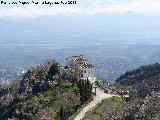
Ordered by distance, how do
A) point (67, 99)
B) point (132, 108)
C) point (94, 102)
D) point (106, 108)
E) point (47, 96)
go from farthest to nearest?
point (47, 96)
point (67, 99)
point (94, 102)
point (106, 108)
point (132, 108)

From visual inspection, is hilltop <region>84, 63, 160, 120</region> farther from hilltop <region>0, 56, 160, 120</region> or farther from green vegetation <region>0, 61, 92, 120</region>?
green vegetation <region>0, 61, 92, 120</region>

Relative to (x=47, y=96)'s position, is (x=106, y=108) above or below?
above

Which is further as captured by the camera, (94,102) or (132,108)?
(94,102)

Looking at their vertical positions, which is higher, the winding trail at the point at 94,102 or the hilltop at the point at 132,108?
the hilltop at the point at 132,108

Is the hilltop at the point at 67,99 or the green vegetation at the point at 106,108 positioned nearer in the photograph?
the hilltop at the point at 67,99

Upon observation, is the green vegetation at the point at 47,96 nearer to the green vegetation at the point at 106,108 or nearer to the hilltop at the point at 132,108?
the green vegetation at the point at 106,108

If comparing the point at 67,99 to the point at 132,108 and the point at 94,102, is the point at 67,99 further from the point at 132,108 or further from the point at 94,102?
the point at 132,108

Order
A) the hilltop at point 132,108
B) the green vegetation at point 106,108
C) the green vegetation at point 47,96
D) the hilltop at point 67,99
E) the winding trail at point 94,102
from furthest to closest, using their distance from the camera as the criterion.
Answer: the green vegetation at point 47,96, the winding trail at point 94,102, the green vegetation at point 106,108, the hilltop at point 67,99, the hilltop at point 132,108

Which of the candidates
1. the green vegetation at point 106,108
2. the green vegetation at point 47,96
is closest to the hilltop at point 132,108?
the green vegetation at point 106,108

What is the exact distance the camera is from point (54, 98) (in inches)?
4085

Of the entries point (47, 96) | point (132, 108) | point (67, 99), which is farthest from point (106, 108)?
point (47, 96)

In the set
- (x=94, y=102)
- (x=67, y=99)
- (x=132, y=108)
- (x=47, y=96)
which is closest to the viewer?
(x=132, y=108)


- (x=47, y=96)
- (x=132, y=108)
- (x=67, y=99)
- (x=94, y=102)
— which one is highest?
(x=132, y=108)

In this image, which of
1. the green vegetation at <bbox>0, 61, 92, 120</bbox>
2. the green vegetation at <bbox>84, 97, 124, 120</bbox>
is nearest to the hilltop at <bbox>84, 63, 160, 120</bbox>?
the green vegetation at <bbox>84, 97, 124, 120</bbox>
